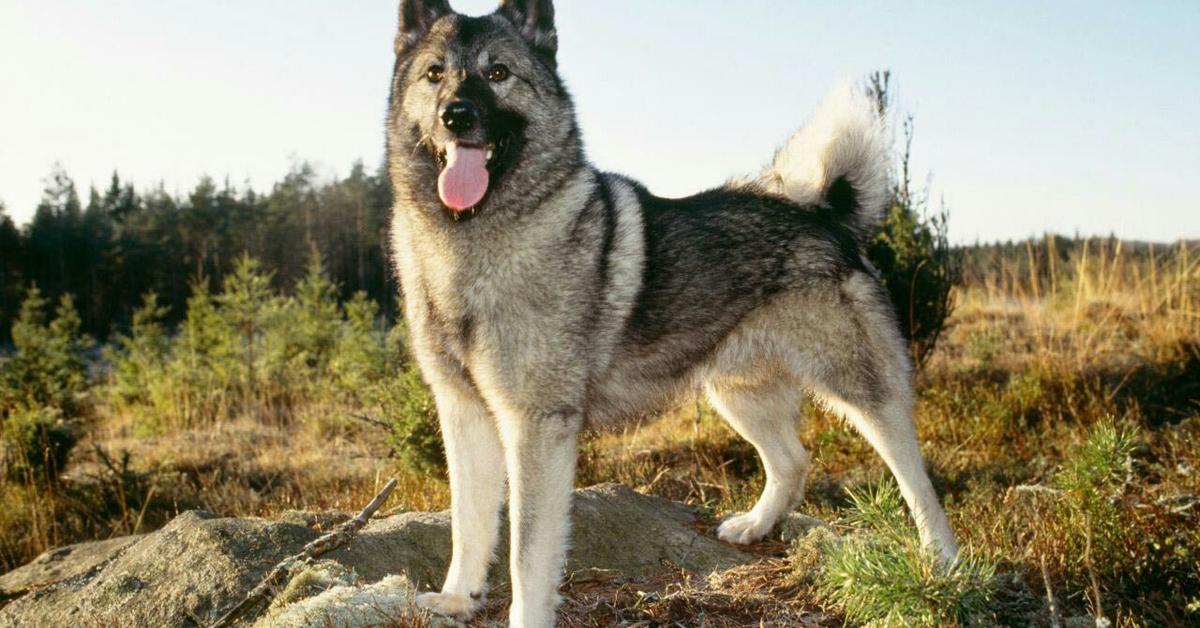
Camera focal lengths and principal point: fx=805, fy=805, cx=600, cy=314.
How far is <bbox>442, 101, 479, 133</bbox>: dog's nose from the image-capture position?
8.30ft

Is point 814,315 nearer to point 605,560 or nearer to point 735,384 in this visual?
point 735,384

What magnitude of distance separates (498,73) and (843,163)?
158 centimetres

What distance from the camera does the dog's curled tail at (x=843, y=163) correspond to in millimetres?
3486

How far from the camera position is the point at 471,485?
2834mm

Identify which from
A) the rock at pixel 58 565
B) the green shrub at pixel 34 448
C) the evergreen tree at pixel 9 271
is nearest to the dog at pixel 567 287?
the rock at pixel 58 565

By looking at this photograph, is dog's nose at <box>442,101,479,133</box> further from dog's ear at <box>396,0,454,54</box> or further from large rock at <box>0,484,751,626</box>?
large rock at <box>0,484,751,626</box>

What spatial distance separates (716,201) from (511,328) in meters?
1.15

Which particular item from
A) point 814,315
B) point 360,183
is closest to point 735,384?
point 814,315

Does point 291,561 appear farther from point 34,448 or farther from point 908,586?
point 34,448

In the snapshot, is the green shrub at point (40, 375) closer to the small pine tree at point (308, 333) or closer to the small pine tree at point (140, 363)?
the small pine tree at point (140, 363)

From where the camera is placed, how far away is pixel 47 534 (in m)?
5.43

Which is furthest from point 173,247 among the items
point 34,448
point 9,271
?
point 34,448

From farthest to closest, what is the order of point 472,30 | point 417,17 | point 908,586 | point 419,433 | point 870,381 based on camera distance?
point 419,433
point 870,381
point 417,17
point 472,30
point 908,586

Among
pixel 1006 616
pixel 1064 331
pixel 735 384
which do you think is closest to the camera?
pixel 1006 616
